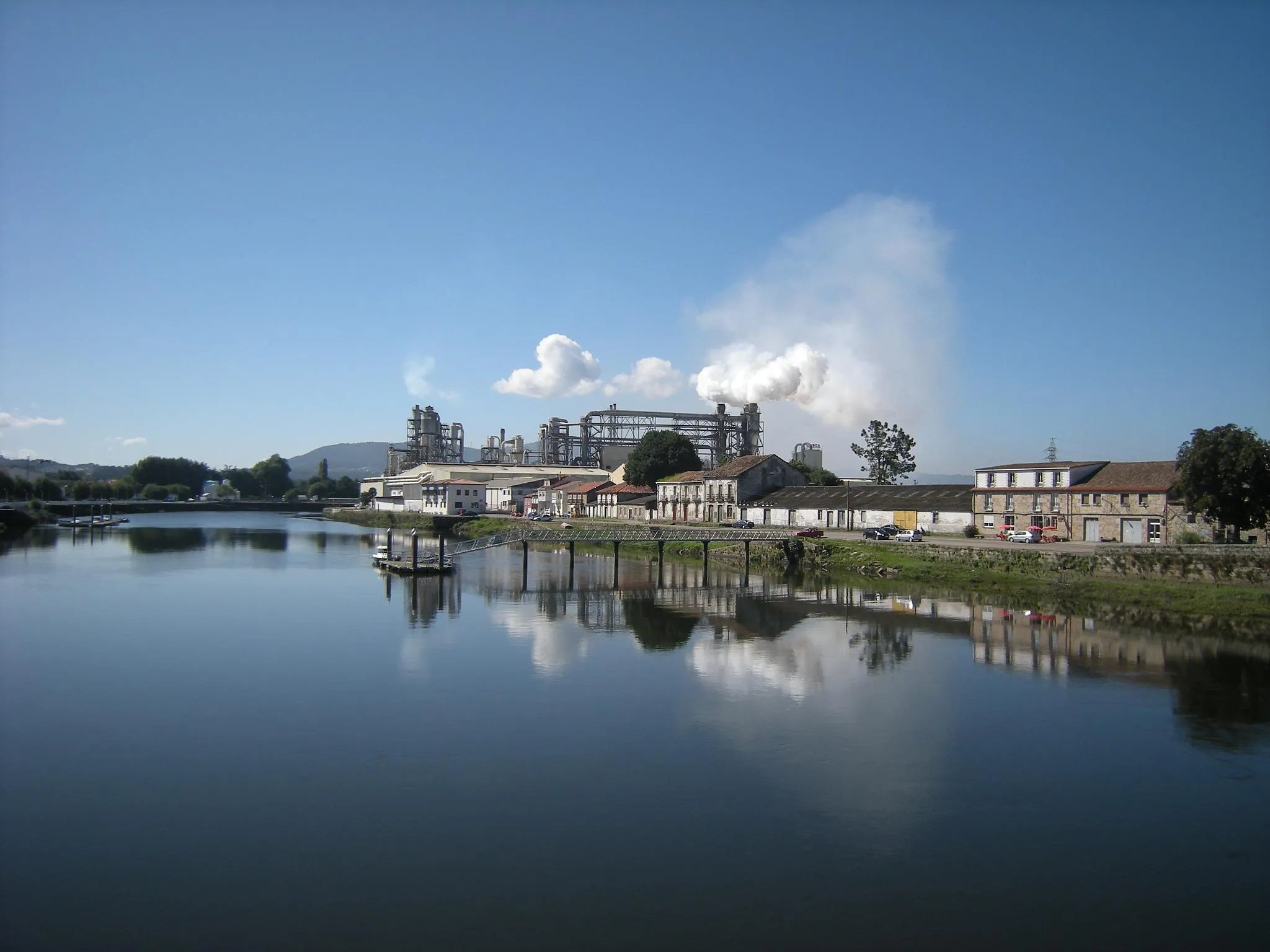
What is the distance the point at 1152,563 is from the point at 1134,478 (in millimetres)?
8940

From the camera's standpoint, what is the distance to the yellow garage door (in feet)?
152

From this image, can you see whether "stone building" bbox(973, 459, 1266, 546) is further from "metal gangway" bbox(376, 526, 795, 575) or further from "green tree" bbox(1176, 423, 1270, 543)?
"metal gangway" bbox(376, 526, 795, 575)

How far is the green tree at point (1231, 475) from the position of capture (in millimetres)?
29469

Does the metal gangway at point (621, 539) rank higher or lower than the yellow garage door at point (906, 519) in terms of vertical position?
lower

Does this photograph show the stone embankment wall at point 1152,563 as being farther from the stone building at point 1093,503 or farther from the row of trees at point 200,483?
the row of trees at point 200,483

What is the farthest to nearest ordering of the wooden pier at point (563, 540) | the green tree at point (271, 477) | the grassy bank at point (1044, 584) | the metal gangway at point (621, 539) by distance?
1. the green tree at point (271, 477)
2. the metal gangway at point (621, 539)
3. the wooden pier at point (563, 540)
4. the grassy bank at point (1044, 584)

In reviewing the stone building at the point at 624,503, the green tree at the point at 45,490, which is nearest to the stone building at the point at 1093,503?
the stone building at the point at 624,503

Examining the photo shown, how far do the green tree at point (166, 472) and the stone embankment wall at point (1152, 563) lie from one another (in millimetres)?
128356

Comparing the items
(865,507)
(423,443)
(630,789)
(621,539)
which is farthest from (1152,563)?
(423,443)

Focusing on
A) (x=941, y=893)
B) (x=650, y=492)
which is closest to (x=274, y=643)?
(x=941, y=893)

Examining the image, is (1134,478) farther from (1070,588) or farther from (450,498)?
(450,498)

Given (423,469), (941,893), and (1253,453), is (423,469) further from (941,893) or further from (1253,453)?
(941,893)

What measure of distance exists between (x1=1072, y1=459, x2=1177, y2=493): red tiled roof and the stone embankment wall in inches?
190

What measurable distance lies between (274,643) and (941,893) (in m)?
19.4
